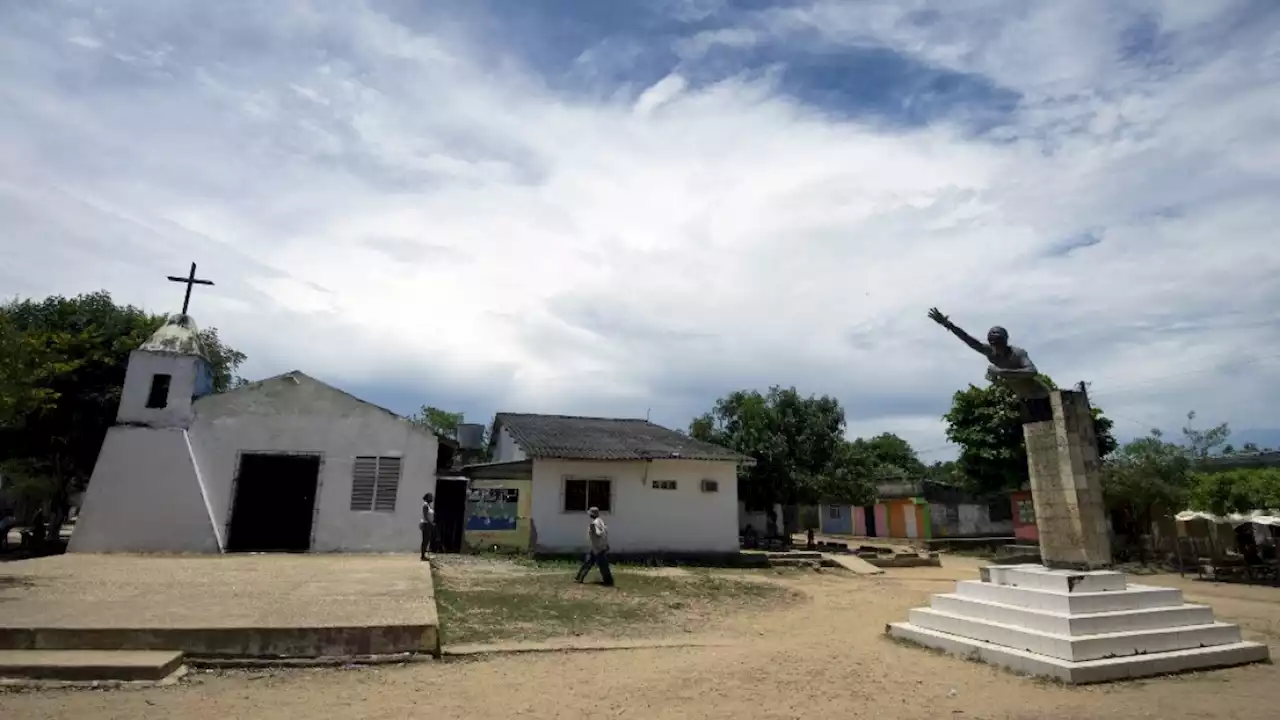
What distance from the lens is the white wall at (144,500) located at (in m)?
15.6

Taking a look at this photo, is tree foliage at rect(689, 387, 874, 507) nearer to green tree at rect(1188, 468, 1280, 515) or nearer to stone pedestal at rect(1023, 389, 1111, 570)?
green tree at rect(1188, 468, 1280, 515)

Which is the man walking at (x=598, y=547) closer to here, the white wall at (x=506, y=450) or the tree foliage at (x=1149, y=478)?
the white wall at (x=506, y=450)

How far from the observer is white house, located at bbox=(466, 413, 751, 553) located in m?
18.7

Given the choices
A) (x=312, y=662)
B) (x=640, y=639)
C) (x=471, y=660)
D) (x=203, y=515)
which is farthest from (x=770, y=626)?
(x=203, y=515)

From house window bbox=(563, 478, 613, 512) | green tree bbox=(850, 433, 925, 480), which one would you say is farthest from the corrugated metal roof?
green tree bbox=(850, 433, 925, 480)

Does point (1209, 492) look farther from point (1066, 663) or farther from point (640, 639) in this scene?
point (640, 639)

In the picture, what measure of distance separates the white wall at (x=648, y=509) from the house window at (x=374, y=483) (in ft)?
11.8

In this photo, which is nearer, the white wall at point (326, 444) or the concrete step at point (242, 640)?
the concrete step at point (242, 640)

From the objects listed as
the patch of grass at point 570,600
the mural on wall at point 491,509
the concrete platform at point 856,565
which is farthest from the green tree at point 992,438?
the mural on wall at point 491,509

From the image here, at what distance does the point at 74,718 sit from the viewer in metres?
5.00

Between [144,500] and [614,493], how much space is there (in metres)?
11.2

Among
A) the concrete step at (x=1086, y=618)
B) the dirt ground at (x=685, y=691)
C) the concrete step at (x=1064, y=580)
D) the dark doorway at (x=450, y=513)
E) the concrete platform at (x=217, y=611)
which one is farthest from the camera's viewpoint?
the dark doorway at (x=450, y=513)

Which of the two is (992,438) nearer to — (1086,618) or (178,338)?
(1086,618)

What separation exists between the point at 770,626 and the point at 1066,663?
14.2 ft
